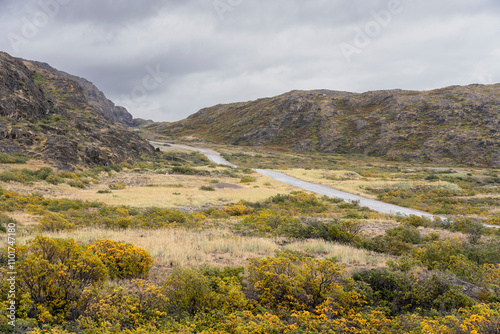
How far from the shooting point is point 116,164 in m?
41.3

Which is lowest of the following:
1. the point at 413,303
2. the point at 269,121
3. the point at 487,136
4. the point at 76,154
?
the point at 413,303

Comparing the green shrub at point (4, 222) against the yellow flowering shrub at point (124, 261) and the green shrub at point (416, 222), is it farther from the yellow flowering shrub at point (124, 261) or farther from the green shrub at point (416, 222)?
the green shrub at point (416, 222)

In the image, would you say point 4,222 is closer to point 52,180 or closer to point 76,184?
point 52,180

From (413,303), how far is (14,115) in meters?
48.0

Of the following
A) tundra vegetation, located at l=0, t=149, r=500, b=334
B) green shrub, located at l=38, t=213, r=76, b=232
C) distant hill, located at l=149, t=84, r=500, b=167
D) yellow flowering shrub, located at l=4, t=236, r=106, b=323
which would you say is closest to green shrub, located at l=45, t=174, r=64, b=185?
tundra vegetation, located at l=0, t=149, r=500, b=334

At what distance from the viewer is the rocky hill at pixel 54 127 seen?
30.9 meters

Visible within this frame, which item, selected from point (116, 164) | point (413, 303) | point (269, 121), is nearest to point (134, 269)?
point (413, 303)

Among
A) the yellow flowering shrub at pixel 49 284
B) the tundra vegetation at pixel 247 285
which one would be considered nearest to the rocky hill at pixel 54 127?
the tundra vegetation at pixel 247 285

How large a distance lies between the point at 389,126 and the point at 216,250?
96377 millimetres

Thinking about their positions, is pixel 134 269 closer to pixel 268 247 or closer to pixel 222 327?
pixel 222 327

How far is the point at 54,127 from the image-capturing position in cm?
3806

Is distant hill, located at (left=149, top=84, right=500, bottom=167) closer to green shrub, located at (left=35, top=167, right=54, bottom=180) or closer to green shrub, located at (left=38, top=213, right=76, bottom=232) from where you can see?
green shrub, located at (left=35, top=167, right=54, bottom=180)

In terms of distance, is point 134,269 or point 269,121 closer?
point 134,269

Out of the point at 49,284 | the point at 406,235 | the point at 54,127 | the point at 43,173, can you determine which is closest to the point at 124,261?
the point at 49,284
